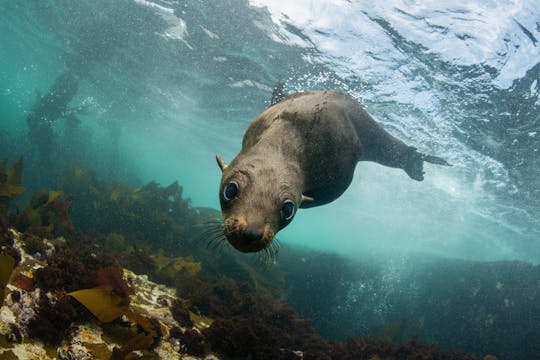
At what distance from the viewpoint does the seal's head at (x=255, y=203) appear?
1.87 m


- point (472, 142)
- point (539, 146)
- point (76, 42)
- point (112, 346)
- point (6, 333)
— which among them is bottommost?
point (76, 42)

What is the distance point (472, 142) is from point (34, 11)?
25.0m

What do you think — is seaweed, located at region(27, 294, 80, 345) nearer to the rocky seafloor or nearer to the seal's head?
the rocky seafloor

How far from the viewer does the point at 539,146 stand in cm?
1113

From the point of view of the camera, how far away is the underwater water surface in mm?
8047

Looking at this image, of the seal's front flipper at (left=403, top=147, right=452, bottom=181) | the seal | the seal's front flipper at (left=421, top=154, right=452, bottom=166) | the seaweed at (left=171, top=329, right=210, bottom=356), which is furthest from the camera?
the seal's front flipper at (left=421, top=154, right=452, bottom=166)

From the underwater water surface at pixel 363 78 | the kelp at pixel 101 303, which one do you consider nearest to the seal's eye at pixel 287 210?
the kelp at pixel 101 303

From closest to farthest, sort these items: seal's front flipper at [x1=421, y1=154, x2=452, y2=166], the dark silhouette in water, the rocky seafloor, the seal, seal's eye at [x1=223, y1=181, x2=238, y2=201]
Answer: the seal, seal's eye at [x1=223, y1=181, x2=238, y2=201], the rocky seafloor, seal's front flipper at [x1=421, y1=154, x2=452, y2=166], the dark silhouette in water

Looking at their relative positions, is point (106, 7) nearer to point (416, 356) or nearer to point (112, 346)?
point (112, 346)

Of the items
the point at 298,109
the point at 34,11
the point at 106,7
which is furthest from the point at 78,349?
the point at 34,11

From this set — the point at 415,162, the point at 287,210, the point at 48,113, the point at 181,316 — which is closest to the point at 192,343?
the point at 181,316

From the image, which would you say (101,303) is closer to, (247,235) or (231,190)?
(231,190)

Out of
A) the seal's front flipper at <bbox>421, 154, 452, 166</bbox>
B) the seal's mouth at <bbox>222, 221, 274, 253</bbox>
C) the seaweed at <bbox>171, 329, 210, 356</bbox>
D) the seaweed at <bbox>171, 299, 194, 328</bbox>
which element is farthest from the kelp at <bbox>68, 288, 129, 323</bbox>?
the seal's front flipper at <bbox>421, 154, 452, 166</bbox>

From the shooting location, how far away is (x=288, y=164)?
2572 mm
